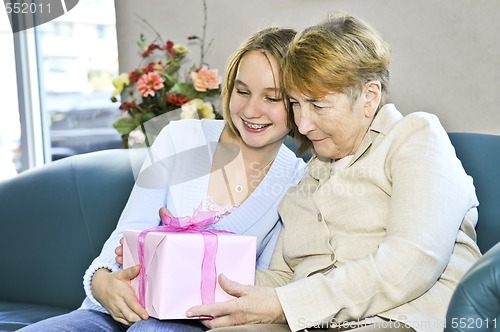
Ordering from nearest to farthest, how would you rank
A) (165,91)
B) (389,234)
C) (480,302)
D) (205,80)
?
(480,302) < (389,234) < (205,80) < (165,91)

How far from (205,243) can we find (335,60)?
1.74 ft

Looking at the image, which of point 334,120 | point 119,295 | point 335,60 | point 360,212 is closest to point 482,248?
point 360,212

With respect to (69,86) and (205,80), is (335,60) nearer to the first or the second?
(205,80)

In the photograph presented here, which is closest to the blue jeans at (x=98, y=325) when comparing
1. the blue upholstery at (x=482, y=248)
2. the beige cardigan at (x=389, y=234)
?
the beige cardigan at (x=389, y=234)

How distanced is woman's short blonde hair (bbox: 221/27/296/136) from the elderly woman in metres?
0.17

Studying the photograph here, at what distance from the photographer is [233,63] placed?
6.95ft

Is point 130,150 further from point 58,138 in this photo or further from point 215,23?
point 58,138

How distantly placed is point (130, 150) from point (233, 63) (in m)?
0.88

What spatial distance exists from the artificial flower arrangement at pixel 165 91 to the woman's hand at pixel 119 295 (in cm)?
111

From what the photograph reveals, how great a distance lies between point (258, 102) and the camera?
2039mm

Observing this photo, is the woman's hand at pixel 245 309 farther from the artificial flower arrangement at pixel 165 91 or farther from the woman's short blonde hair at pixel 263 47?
the artificial flower arrangement at pixel 165 91

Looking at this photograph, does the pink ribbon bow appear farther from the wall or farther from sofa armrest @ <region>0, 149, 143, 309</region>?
the wall

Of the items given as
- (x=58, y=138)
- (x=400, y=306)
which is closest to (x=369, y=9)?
(x=400, y=306)

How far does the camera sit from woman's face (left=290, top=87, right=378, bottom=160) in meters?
1.81
